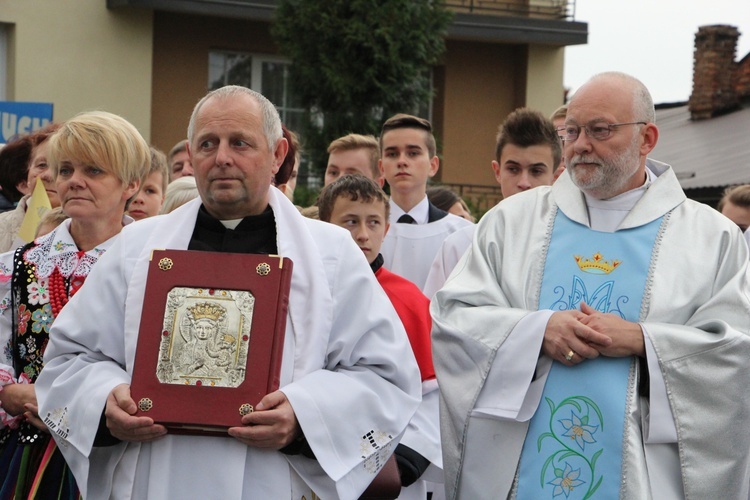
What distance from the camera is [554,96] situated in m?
18.4

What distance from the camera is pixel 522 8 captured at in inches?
723

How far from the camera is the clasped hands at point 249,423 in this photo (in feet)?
10.4

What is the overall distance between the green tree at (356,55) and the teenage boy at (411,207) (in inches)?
328

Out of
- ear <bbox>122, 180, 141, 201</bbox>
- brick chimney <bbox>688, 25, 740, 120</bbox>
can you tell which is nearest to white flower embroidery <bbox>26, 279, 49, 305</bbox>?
ear <bbox>122, 180, 141, 201</bbox>

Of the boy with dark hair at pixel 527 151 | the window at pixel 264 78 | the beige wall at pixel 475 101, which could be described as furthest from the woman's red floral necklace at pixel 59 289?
the beige wall at pixel 475 101

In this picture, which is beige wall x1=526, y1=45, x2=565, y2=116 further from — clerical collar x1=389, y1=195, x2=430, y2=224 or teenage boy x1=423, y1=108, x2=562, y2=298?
teenage boy x1=423, y1=108, x2=562, y2=298

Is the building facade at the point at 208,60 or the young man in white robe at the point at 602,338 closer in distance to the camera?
the young man in white robe at the point at 602,338

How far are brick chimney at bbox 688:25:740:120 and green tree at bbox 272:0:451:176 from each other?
8.97 meters

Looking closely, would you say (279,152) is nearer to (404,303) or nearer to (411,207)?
(404,303)

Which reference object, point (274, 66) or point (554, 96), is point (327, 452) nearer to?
point (274, 66)

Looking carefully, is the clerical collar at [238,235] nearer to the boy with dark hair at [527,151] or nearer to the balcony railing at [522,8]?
the boy with dark hair at [527,151]

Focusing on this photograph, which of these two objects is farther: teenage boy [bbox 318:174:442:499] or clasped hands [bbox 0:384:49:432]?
teenage boy [bbox 318:174:442:499]

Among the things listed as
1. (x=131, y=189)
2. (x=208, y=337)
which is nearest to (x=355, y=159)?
(x=131, y=189)

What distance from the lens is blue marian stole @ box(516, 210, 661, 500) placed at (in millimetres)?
3873
